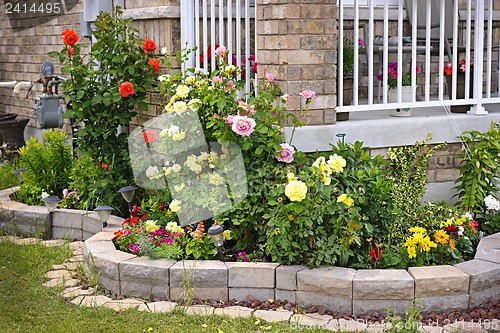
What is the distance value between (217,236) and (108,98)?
1778 millimetres

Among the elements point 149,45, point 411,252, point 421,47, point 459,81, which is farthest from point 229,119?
point 421,47

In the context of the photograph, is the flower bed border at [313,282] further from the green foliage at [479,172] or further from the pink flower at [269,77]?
the pink flower at [269,77]

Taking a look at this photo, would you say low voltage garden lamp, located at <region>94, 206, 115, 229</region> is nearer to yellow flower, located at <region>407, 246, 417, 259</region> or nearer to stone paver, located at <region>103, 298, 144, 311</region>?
stone paver, located at <region>103, 298, 144, 311</region>

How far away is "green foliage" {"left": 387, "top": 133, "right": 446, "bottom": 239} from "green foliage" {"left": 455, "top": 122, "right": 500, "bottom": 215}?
247 mm

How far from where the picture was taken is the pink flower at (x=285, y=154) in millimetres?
4781

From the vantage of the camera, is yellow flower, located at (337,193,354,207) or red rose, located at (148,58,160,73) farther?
red rose, located at (148,58,160,73)

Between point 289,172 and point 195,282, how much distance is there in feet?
2.89

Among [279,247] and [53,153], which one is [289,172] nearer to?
[279,247]

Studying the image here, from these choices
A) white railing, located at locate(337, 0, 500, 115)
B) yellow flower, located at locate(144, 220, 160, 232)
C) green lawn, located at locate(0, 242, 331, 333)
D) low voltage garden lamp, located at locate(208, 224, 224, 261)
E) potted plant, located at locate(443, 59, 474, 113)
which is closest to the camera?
green lawn, located at locate(0, 242, 331, 333)

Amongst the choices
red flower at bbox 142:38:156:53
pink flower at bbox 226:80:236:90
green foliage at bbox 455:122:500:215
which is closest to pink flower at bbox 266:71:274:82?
pink flower at bbox 226:80:236:90

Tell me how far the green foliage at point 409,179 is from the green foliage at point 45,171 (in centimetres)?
282

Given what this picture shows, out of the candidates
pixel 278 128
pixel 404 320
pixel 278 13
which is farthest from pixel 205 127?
pixel 404 320

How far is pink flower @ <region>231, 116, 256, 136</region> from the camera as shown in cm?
458

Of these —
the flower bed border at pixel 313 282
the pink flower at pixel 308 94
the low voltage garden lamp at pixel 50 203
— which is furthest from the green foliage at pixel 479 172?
the low voltage garden lamp at pixel 50 203
